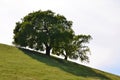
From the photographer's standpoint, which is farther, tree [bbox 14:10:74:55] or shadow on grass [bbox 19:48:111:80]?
tree [bbox 14:10:74:55]

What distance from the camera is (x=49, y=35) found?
8175 centimetres

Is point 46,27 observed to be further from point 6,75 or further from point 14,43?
point 6,75

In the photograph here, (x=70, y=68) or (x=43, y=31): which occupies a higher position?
(x=43, y=31)

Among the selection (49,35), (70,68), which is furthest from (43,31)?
(70,68)

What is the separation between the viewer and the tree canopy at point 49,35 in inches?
3209

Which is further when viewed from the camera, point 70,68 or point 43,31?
point 43,31

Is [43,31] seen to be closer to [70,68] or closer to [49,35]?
[49,35]

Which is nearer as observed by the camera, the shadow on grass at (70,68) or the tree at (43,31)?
the shadow on grass at (70,68)

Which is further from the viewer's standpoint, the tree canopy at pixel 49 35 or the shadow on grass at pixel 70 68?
the tree canopy at pixel 49 35

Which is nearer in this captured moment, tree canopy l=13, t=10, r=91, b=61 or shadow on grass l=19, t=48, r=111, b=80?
shadow on grass l=19, t=48, r=111, b=80

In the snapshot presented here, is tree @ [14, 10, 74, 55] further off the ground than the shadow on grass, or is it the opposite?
tree @ [14, 10, 74, 55]

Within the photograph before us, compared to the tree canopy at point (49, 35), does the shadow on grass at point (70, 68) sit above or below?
below

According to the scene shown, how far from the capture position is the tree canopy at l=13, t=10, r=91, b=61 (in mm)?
81500

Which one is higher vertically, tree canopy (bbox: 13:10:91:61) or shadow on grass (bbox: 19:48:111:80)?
tree canopy (bbox: 13:10:91:61)
